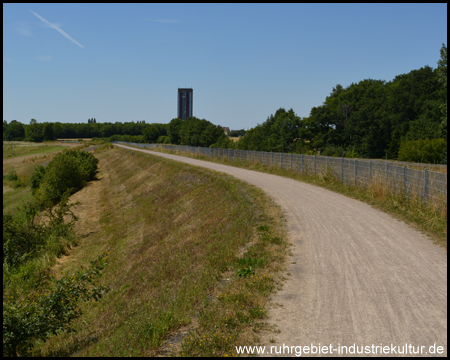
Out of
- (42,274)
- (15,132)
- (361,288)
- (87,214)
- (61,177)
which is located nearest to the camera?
(361,288)

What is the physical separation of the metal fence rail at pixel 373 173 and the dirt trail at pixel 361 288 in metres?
1.97

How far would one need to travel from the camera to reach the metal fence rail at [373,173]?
→ 11.7m

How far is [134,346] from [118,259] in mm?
11483

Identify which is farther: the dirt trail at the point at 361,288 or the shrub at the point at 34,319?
the shrub at the point at 34,319

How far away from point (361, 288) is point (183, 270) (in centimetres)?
528

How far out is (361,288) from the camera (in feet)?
20.2

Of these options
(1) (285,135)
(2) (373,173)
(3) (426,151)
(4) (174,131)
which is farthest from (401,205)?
(4) (174,131)

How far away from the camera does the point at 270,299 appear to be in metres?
5.83

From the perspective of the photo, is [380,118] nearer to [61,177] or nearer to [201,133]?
[201,133]

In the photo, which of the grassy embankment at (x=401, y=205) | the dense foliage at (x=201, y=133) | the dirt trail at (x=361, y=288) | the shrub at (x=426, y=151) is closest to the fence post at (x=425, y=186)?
the grassy embankment at (x=401, y=205)

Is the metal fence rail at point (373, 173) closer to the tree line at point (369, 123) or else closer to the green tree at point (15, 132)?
the tree line at point (369, 123)

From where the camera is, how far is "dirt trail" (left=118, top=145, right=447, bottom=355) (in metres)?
4.71

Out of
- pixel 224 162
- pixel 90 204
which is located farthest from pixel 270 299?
pixel 224 162

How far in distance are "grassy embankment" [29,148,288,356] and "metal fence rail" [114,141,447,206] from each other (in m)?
4.81
